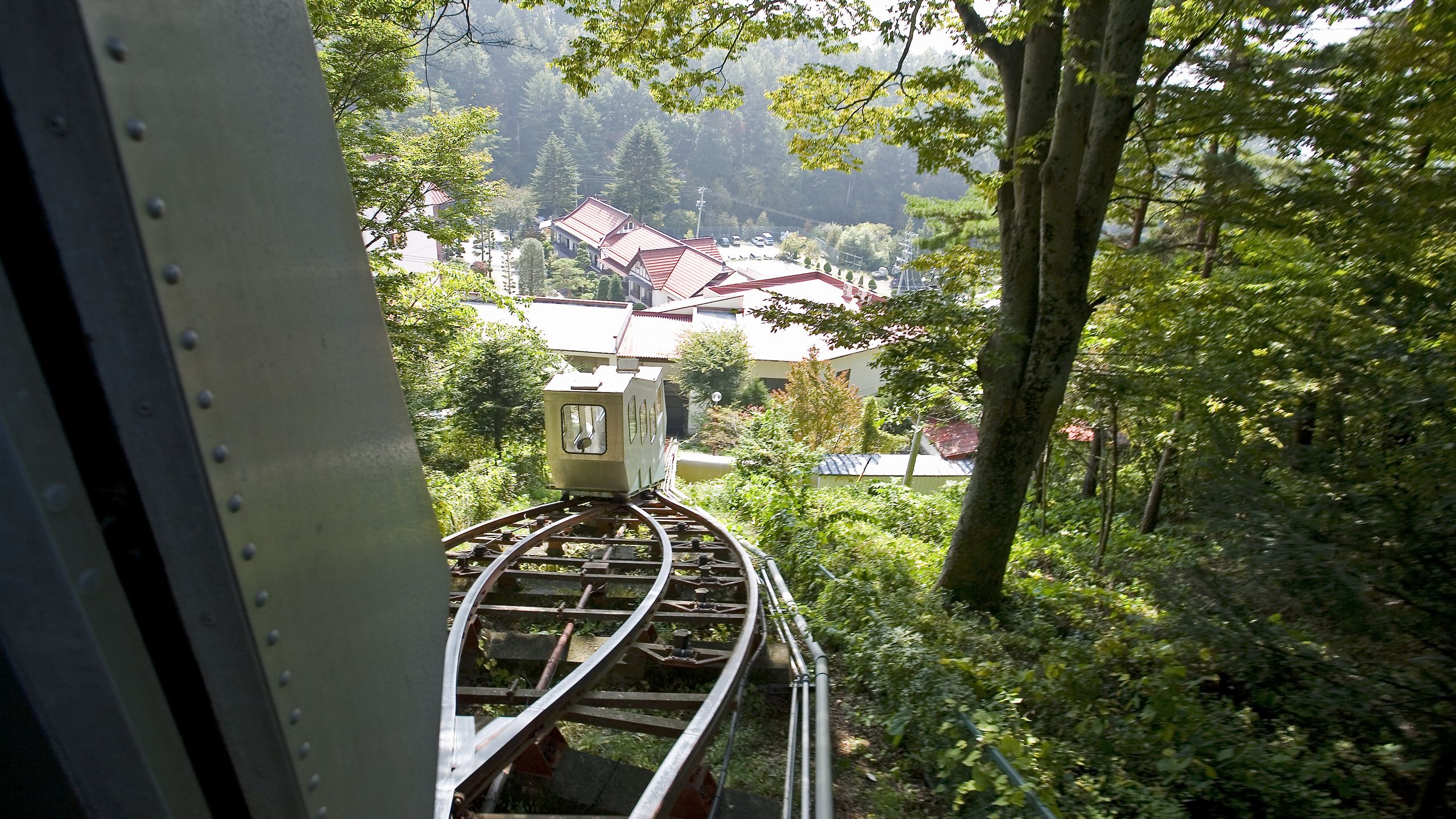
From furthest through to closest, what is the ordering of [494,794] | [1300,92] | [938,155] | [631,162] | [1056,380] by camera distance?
[631,162] → [938,155] → [1056,380] → [1300,92] → [494,794]

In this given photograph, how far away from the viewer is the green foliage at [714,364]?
32625mm

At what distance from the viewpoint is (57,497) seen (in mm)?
970

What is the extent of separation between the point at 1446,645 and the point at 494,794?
491 centimetres

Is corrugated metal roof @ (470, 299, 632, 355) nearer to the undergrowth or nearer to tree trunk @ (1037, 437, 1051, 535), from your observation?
tree trunk @ (1037, 437, 1051, 535)

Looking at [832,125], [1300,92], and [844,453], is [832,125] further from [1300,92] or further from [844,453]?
[844,453]

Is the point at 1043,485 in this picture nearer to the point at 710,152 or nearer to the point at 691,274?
the point at 691,274

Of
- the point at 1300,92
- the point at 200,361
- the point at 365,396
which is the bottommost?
the point at 365,396

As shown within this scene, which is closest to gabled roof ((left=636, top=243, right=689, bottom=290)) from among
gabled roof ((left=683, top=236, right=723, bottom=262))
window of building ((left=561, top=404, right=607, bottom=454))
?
gabled roof ((left=683, top=236, right=723, bottom=262))

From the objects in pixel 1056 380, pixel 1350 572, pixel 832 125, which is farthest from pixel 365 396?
pixel 832 125

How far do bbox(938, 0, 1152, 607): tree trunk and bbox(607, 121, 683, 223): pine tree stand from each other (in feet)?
234

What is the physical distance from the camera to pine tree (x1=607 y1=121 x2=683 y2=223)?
75188 millimetres

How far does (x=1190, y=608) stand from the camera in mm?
4867

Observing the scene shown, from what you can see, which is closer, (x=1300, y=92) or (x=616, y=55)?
(x=1300, y=92)

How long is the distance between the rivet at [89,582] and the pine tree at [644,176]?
77.9m
